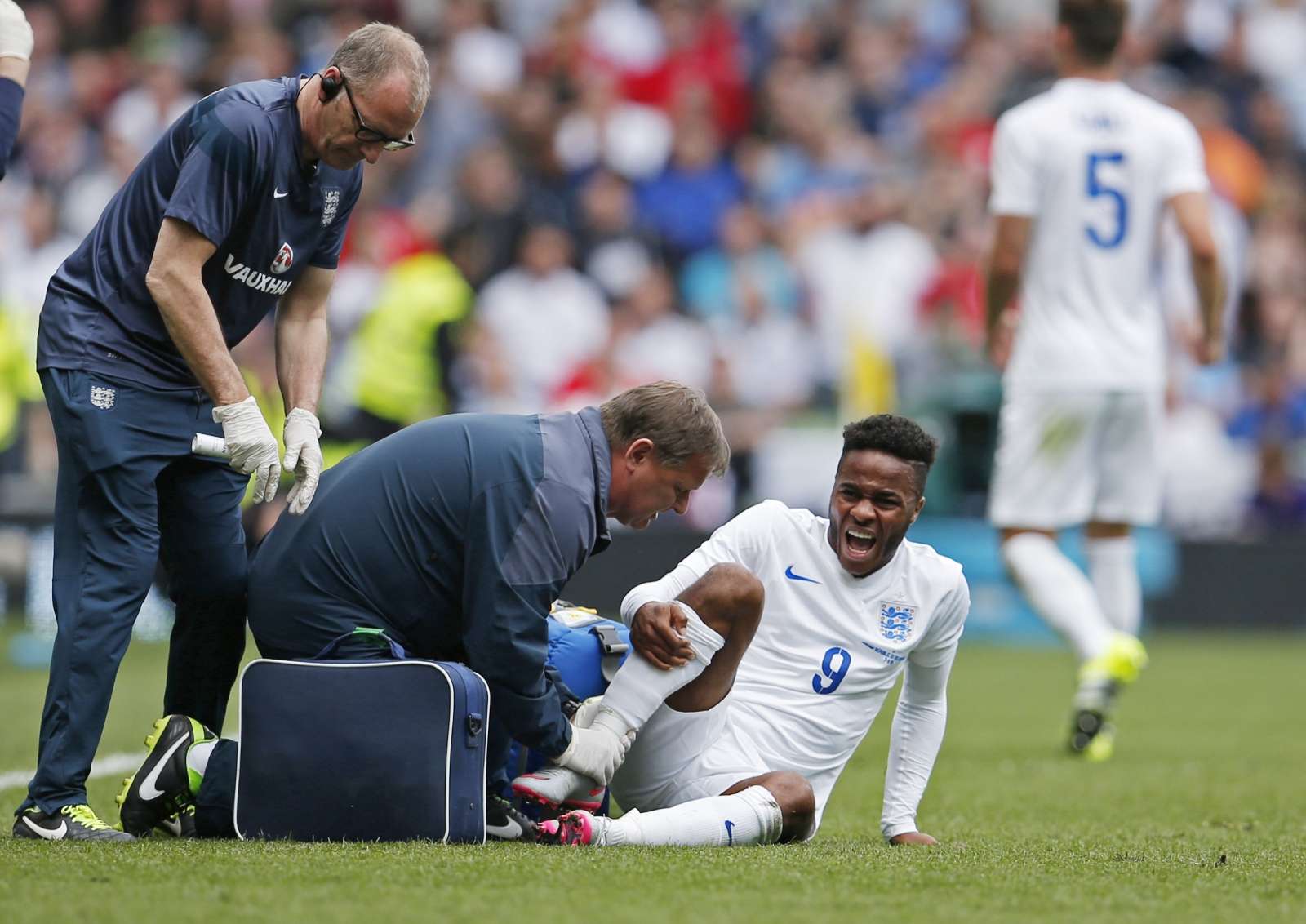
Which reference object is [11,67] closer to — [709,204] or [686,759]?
[686,759]

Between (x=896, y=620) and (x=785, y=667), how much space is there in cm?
35

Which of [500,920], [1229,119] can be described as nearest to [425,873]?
[500,920]

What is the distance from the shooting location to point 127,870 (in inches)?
156

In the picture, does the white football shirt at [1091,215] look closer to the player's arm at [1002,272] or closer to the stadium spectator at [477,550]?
the player's arm at [1002,272]

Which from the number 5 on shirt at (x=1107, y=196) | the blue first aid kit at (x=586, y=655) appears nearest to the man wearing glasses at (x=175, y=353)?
the blue first aid kit at (x=586, y=655)

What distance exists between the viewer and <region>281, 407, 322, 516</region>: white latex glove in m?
4.76

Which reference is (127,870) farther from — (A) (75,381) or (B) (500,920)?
(A) (75,381)

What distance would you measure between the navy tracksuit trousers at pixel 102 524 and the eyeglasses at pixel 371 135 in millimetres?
829

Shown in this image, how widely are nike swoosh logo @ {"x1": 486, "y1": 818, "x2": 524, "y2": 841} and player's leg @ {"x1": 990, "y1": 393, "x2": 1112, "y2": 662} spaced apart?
3.56m

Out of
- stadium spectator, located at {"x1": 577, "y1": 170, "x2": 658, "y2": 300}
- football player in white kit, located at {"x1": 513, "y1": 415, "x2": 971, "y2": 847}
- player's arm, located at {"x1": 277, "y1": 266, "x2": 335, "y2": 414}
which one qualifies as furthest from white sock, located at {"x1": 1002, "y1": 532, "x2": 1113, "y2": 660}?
stadium spectator, located at {"x1": 577, "y1": 170, "x2": 658, "y2": 300}

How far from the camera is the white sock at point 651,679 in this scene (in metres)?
4.71

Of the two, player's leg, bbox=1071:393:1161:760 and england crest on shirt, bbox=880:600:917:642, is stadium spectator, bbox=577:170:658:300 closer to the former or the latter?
player's leg, bbox=1071:393:1161:760

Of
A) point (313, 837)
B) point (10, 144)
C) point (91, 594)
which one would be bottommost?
point (313, 837)

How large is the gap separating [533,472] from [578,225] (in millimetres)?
10560
